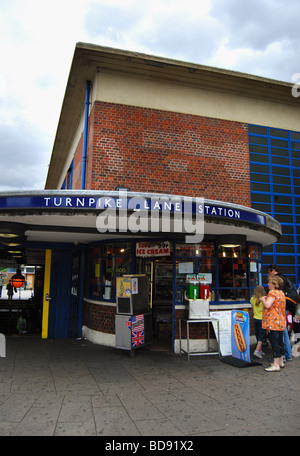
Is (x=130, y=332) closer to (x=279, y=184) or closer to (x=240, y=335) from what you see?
(x=240, y=335)

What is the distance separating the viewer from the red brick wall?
9.02 metres

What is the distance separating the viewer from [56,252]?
9570mm

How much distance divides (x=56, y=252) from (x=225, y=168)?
232 inches

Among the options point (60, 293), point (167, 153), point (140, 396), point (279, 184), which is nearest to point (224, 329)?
point (140, 396)

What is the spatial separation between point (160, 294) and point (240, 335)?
171 inches

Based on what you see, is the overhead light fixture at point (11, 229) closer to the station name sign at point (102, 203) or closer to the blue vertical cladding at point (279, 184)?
the station name sign at point (102, 203)

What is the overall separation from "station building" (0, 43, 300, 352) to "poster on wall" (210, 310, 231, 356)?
1.44 ft

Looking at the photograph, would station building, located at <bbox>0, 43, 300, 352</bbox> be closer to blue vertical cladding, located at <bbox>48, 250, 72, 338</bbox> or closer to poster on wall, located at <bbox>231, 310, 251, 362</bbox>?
blue vertical cladding, located at <bbox>48, 250, 72, 338</bbox>

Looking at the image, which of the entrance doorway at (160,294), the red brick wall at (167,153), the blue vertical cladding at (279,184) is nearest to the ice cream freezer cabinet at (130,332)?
the entrance doorway at (160,294)

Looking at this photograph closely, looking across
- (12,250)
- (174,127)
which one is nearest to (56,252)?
(12,250)

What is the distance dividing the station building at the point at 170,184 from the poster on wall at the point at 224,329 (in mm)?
438

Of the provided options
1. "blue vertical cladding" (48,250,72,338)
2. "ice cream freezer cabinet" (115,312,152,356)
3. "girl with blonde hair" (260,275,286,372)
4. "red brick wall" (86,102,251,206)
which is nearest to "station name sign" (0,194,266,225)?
"girl with blonde hair" (260,275,286,372)

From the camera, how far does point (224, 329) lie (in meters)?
7.57

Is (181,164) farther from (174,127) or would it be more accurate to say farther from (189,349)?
(189,349)
